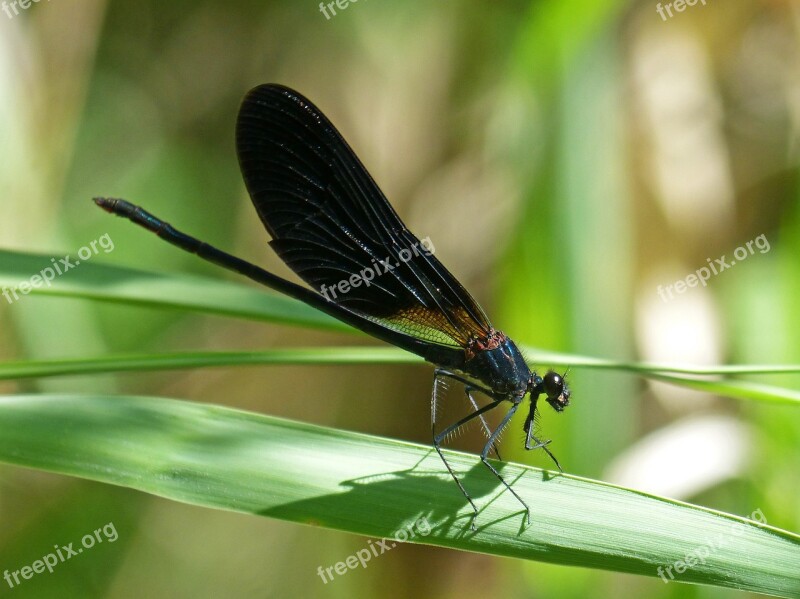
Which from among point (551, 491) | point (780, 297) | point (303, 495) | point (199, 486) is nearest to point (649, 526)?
point (551, 491)

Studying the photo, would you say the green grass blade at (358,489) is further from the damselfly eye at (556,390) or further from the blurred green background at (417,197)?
the blurred green background at (417,197)

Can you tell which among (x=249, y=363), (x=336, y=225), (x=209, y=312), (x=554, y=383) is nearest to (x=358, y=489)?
(x=249, y=363)

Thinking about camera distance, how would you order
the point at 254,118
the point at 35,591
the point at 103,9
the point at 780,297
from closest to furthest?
the point at 254,118 < the point at 780,297 < the point at 35,591 < the point at 103,9

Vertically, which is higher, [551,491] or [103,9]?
[103,9]

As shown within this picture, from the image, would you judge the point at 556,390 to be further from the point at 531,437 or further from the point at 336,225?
the point at 336,225

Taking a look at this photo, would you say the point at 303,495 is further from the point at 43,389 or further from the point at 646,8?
the point at 646,8

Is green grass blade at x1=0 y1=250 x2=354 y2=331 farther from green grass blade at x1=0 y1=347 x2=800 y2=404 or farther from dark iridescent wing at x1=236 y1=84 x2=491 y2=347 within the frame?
dark iridescent wing at x1=236 y1=84 x2=491 y2=347

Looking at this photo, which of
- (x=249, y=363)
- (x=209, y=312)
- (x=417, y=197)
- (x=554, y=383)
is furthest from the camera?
(x=417, y=197)

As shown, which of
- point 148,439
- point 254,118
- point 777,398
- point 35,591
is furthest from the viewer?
point 35,591
